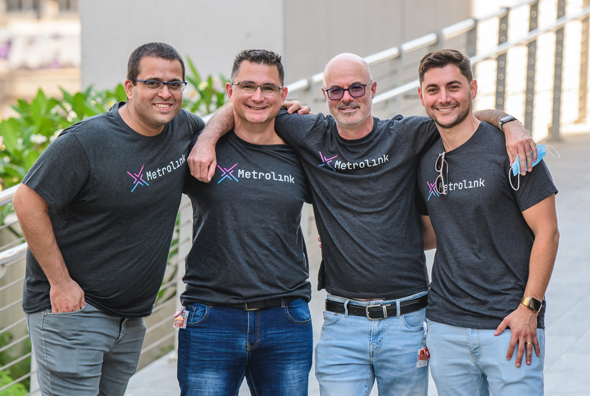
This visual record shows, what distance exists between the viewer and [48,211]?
96.7 inches

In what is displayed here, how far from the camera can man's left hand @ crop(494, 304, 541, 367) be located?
7.56ft

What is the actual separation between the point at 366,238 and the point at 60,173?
1114 millimetres

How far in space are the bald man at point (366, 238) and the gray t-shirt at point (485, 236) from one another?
0.18m

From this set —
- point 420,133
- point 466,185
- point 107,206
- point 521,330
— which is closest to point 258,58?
point 420,133

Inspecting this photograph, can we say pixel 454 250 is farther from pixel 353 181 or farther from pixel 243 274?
pixel 243 274

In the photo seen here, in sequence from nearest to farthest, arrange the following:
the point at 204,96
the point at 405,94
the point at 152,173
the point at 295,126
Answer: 1. the point at 152,173
2. the point at 295,126
3. the point at 204,96
4. the point at 405,94

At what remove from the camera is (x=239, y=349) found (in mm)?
2590

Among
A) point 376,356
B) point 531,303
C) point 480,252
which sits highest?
point 480,252

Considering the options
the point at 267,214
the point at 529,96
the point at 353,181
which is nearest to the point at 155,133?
the point at 267,214

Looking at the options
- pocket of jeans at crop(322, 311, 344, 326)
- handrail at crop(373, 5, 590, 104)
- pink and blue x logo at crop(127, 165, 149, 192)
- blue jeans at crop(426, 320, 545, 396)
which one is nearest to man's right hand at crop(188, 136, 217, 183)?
pink and blue x logo at crop(127, 165, 149, 192)

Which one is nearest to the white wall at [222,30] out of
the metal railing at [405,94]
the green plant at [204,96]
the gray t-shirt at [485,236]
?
the metal railing at [405,94]

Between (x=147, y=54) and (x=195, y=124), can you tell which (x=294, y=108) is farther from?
(x=147, y=54)

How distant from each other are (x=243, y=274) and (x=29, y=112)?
3746 mm

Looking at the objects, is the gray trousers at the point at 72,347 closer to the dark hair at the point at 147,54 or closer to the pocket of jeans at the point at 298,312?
the pocket of jeans at the point at 298,312
